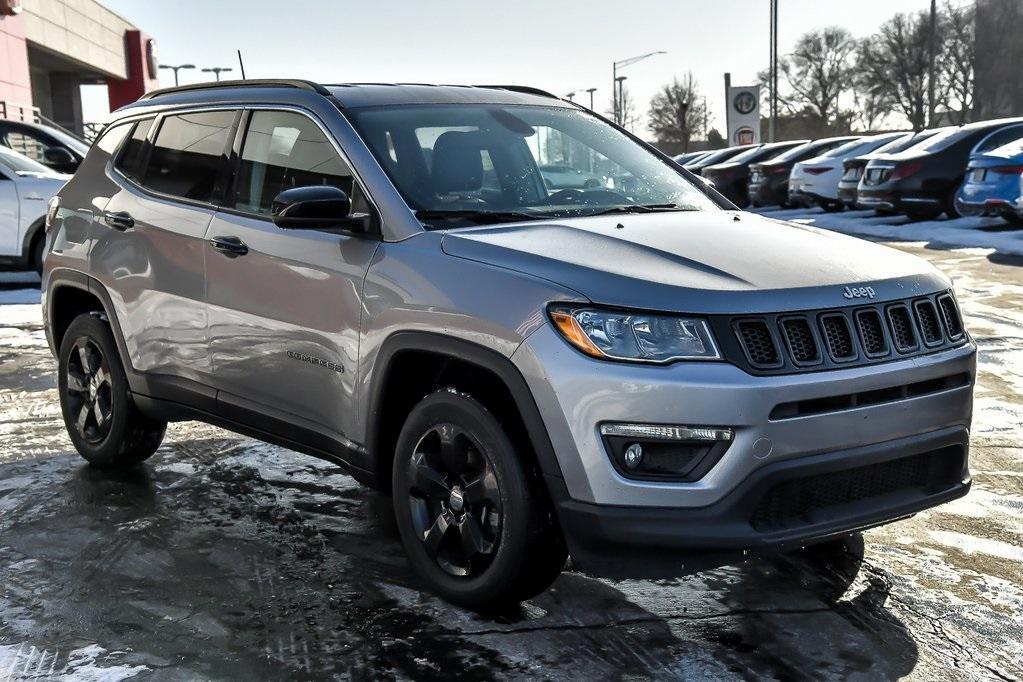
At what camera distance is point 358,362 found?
4.44 m

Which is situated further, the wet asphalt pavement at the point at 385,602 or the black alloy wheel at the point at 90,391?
the black alloy wheel at the point at 90,391

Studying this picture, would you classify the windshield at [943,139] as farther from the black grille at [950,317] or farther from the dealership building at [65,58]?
the dealership building at [65,58]

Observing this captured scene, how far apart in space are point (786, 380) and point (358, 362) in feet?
5.05

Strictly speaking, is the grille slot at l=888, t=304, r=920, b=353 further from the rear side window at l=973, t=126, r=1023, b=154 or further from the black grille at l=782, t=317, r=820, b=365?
the rear side window at l=973, t=126, r=1023, b=154

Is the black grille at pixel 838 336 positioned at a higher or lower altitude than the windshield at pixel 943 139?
lower

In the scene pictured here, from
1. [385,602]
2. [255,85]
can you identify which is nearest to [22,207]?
[255,85]

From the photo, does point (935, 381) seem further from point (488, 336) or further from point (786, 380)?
point (488, 336)

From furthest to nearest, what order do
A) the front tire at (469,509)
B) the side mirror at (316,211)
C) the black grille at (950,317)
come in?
1. the side mirror at (316,211)
2. the black grille at (950,317)
3. the front tire at (469,509)

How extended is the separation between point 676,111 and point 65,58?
47.3m

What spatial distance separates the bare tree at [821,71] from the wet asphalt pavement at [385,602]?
85.1 metres

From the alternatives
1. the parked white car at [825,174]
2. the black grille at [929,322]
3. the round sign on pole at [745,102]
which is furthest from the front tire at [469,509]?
the round sign on pole at [745,102]

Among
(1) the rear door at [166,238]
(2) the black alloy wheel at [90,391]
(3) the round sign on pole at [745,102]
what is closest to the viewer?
(1) the rear door at [166,238]

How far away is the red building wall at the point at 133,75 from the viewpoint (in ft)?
196

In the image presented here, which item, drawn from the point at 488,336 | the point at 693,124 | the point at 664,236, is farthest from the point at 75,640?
the point at 693,124
